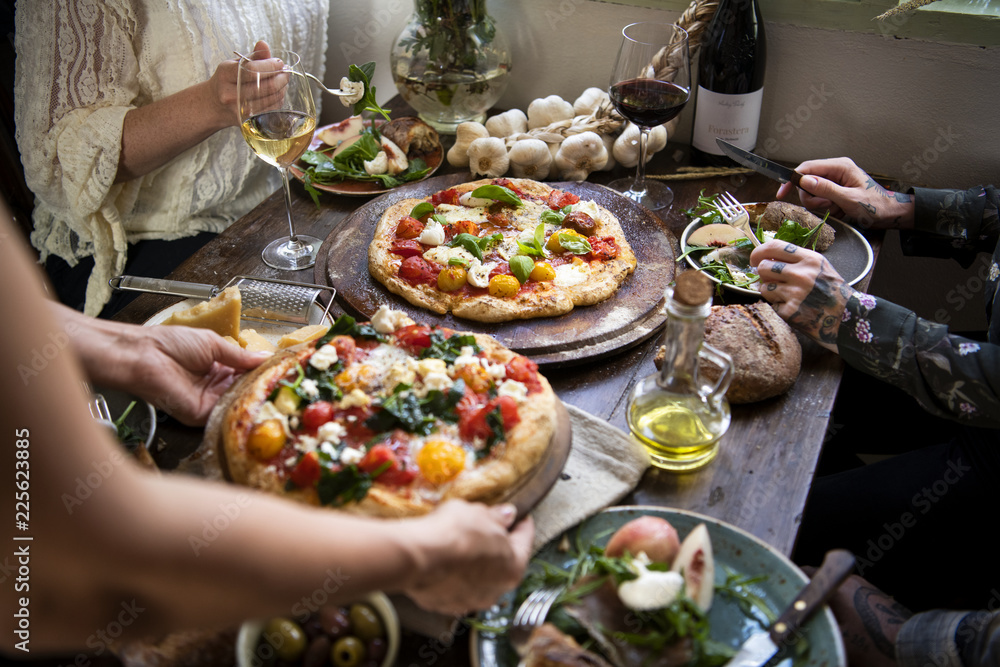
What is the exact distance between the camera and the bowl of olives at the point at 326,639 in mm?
1122

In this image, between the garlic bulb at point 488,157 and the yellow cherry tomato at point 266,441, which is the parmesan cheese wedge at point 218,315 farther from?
the garlic bulb at point 488,157

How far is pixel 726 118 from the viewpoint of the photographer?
2566mm

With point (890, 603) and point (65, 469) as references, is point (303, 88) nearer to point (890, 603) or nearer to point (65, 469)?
point (65, 469)

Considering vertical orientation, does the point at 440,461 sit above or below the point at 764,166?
below

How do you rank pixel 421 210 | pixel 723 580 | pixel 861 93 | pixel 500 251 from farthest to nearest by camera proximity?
pixel 861 93 → pixel 421 210 → pixel 500 251 → pixel 723 580

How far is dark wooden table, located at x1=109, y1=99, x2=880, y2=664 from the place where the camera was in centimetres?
145

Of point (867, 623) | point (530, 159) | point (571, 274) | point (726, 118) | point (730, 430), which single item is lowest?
point (867, 623)

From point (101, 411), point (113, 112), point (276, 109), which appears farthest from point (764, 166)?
point (113, 112)

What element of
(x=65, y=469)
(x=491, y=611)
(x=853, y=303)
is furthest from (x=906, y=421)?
(x=65, y=469)

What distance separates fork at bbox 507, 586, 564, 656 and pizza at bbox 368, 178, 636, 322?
2.72 feet

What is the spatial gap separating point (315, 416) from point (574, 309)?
2.62ft

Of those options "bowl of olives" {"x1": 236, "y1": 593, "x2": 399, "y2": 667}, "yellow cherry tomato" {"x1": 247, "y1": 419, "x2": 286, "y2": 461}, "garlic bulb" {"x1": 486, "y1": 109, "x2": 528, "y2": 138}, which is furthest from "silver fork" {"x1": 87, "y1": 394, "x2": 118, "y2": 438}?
"garlic bulb" {"x1": 486, "y1": 109, "x2": 528, "y2": 138}

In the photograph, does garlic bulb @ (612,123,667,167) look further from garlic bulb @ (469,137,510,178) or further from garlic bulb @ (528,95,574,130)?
garlic bulb @ (469,137,510,178)

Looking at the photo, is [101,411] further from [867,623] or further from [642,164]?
Result: [642,164]
